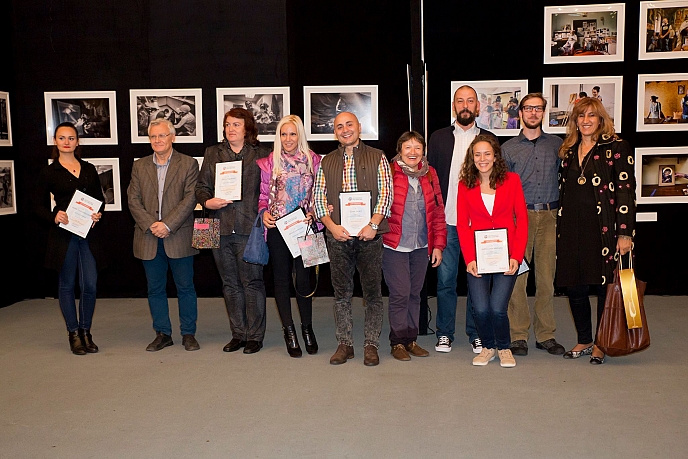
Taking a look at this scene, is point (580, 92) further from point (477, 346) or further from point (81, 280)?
point (81, 280)

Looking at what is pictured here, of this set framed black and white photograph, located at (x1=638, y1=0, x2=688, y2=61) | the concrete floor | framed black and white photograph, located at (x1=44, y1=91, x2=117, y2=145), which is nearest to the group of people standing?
the concrete floor

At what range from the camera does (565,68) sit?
6957 mm

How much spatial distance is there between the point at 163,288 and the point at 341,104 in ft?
9.23

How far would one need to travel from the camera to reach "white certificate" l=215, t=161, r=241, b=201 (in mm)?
5070

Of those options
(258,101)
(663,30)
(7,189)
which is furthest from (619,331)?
(7,189)

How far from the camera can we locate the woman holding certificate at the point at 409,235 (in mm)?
4902

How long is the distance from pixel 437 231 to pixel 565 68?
295 centimetres

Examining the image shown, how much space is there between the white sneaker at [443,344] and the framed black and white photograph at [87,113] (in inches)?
164

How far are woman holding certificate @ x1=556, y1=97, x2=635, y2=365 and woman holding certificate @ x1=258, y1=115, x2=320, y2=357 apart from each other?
1.82 metres

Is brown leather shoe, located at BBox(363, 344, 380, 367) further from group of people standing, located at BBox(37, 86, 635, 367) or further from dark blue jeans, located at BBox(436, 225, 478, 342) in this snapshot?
dark blue jeans, located at BBox(436, 225, 478, 342)

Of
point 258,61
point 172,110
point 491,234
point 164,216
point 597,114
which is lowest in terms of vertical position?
point 491,234

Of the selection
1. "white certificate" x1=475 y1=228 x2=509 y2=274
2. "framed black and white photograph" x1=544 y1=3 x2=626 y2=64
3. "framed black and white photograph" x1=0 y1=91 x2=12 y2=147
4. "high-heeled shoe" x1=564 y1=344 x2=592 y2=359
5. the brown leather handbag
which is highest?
"framed black and white photograph" x1=544 y1=3 x2=626 y2=64

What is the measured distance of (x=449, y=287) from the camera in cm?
534

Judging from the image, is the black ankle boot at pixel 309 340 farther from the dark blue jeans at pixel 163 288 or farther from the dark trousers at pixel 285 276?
the dark blue jeans at pixel 163 288
